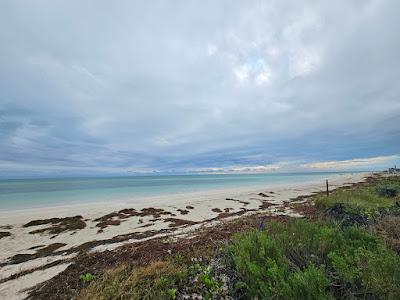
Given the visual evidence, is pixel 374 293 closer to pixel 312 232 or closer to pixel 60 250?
pixel 312 232

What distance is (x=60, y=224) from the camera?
13.2m

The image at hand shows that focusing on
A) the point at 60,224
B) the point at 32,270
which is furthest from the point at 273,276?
the point at 60,224

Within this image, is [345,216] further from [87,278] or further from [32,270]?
[32,270]

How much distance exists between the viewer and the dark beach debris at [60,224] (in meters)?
11.9

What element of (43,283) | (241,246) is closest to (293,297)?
(241,246)

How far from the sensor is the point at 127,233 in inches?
429

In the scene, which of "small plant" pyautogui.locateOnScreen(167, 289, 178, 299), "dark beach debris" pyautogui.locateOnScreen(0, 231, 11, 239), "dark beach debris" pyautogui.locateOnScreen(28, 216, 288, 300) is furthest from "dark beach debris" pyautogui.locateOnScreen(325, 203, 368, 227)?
"dark beach debris" pyautogui.locateOnScreen(0, 231, 11, 239)

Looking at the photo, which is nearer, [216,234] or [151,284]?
[151,284]

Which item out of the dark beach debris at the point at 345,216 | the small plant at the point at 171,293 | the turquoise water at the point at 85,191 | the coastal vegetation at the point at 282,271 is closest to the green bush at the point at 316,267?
the coastal vegetation at the point at 282,271

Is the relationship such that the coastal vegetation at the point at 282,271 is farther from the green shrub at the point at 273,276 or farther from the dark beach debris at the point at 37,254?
the dark beach debris at the point at 37,254

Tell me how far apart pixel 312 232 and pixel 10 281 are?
27.8 ft

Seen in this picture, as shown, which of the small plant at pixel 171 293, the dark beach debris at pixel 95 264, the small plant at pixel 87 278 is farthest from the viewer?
the small plant at pixel 87 278

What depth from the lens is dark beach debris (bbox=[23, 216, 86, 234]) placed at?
11.9 meters

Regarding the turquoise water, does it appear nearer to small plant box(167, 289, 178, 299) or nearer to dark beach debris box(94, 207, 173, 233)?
dark beach debris box(94, 207, 173, 233)
